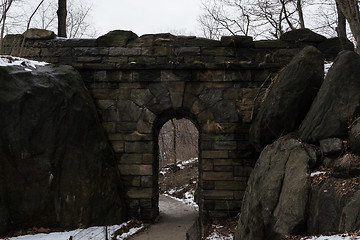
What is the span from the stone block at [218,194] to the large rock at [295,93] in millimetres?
1898

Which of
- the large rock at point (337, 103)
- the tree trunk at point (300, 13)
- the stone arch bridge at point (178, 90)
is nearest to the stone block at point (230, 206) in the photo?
the stone arch bridge at point (178, 90)

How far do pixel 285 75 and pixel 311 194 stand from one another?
2628 millimetres

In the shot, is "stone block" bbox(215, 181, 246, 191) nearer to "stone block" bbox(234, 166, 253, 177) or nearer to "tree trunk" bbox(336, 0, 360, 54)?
"stone block" bbox(234, 166, 253, 177)

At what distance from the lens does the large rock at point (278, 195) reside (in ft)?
11.5

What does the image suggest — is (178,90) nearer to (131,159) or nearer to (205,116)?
(205,116)

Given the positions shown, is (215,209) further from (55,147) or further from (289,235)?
(55,147)

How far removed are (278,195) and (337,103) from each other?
5.53 feet

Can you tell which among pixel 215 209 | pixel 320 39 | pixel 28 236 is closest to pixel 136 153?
pixel 215 209

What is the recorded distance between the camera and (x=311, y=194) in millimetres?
3512

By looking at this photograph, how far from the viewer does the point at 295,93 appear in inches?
199

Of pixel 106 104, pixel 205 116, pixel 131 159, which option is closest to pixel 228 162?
pixel 205 116

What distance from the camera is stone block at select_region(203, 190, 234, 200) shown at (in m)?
6.49

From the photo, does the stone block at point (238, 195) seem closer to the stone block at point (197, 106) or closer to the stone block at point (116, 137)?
the stone block at point (197, 106)

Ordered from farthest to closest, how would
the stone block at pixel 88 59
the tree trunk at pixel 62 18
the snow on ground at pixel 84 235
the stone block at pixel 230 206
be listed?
the tree trunk at pixel 62 18
the stone block at pixel 88 59
the stone block at pixel 230 206
the snow on ground at pixel 84 235
